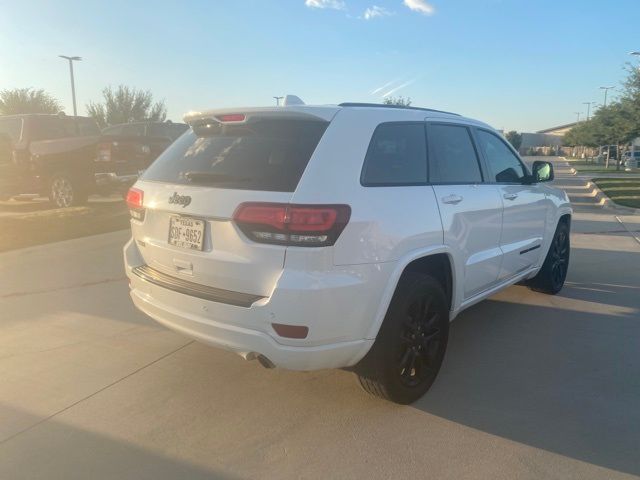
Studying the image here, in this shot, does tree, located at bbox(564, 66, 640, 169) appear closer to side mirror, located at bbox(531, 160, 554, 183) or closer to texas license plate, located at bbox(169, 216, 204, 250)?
side mirror, located at bbox(531, 160, 554, 183)

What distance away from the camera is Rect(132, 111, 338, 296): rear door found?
286 cm

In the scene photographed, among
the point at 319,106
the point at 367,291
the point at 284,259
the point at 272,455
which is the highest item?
the point at 319,106

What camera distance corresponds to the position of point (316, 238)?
9.03ft

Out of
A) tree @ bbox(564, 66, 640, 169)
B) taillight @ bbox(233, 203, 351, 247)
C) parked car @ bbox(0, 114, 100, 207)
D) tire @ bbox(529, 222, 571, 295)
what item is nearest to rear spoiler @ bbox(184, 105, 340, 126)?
taillight @ bbox(233, 203, 351, 247)

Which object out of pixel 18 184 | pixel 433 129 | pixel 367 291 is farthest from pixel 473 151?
pixel 18 184

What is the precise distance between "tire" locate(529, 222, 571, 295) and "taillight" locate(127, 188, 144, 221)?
4.10 meters

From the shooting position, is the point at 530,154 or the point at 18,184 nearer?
the point at 18,184

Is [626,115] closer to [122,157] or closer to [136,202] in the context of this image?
[122,157]

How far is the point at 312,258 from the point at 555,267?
13.2ft

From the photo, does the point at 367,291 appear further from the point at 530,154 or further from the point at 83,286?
the point at 530,154

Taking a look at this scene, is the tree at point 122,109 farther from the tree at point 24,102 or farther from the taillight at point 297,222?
the taillight at point 297,222

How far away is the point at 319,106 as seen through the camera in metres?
3.32

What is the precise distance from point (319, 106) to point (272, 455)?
6.69ft

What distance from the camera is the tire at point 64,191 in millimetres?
12172
